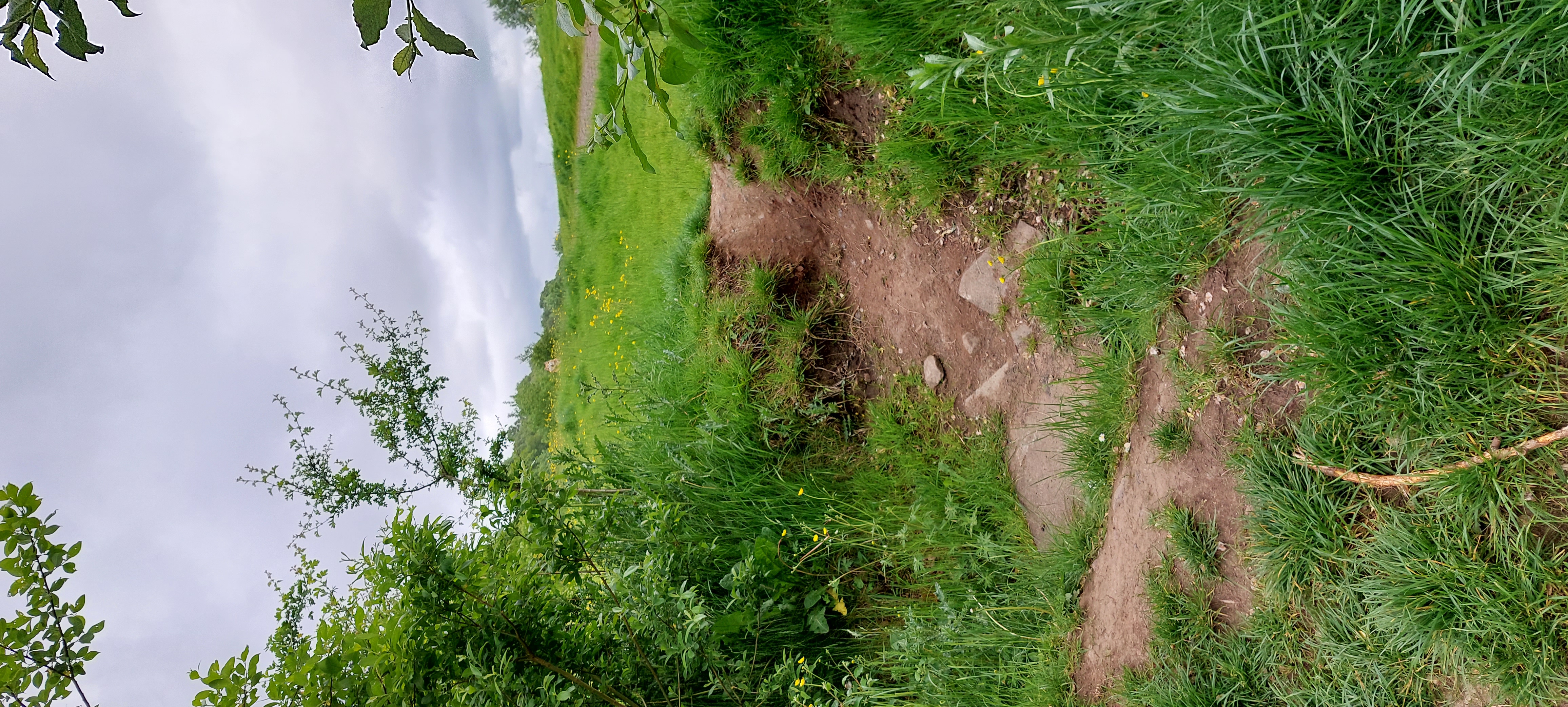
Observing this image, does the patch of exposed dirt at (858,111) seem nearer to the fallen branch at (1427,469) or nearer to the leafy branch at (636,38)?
the fallen branch at (1427,469)

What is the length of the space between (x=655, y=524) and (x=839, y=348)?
171 centimetres

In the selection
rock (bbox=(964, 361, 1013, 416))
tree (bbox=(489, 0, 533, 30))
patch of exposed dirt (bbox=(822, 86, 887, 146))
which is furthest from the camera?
tree (bbox=(489, 0, 533, 30))

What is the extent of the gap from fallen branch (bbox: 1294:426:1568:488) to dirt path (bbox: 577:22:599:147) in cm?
840

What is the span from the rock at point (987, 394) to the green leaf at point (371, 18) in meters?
3.54

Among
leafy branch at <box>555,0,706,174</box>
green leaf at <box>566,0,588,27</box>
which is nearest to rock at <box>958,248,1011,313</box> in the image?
leafy branch at <box>555,0,706,174</box>

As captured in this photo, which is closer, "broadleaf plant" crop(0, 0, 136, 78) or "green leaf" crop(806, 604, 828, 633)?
"broadleaf plant" crop(0, 0, 136, 78)

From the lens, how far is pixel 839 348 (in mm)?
4992

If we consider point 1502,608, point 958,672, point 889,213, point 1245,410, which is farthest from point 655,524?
point 1502,608

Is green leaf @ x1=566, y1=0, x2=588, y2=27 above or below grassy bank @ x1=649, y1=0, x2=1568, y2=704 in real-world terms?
above

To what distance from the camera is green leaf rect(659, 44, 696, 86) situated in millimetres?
1262

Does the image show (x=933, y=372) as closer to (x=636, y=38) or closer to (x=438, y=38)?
(x=636, y=38)

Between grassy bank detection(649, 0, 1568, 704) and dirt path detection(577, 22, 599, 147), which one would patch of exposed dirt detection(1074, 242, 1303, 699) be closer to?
grassy bank detection(649, 0, 1568, 704)

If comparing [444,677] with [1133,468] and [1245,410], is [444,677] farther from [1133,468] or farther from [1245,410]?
[1245,410]

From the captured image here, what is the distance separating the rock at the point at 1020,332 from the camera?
389 cm
